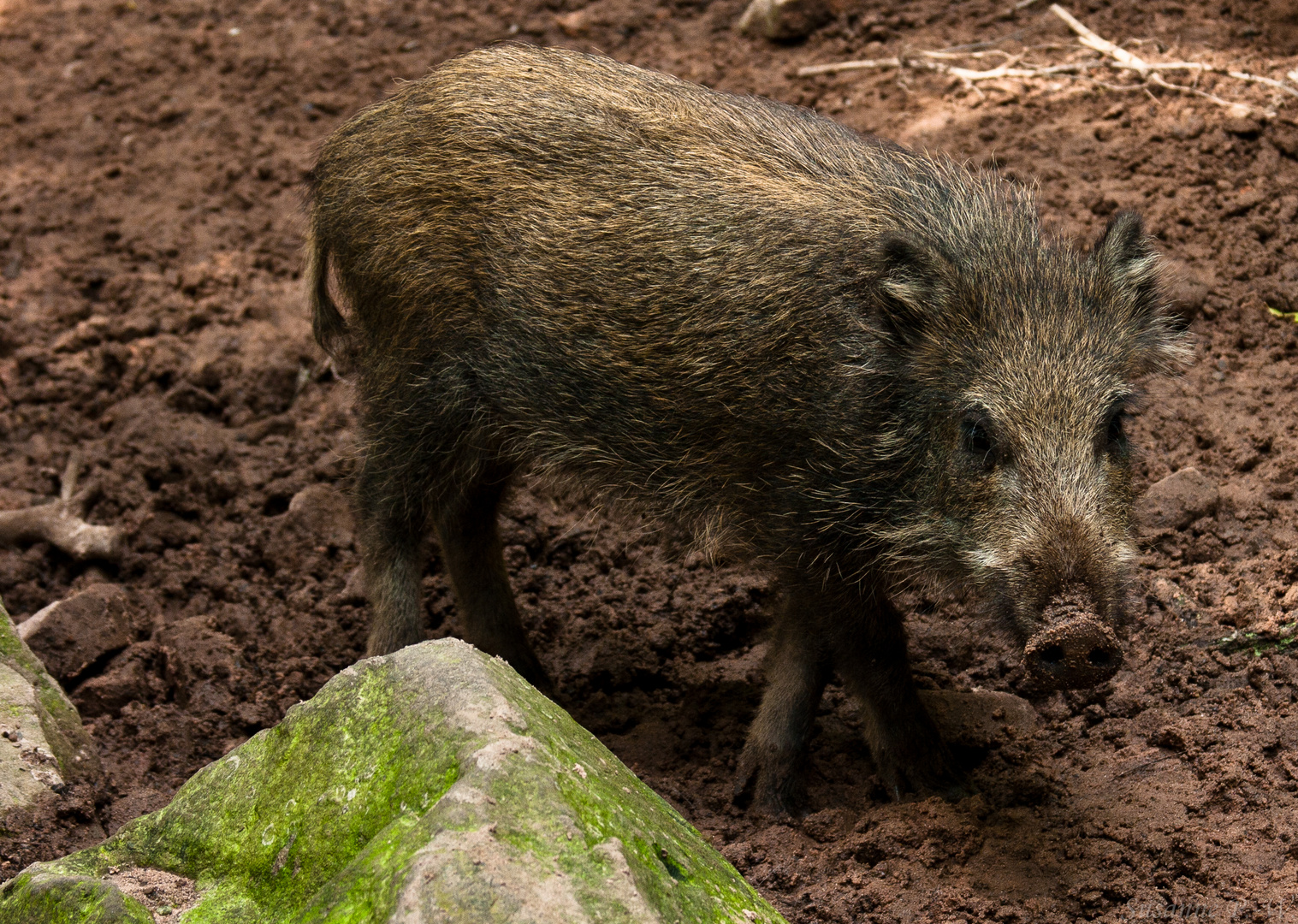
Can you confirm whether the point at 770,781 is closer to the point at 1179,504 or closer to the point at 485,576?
the point at 485,576

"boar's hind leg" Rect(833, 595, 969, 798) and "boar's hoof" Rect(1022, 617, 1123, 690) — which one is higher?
"boar's hoof" Rect(1022, 617, 1123, 690)

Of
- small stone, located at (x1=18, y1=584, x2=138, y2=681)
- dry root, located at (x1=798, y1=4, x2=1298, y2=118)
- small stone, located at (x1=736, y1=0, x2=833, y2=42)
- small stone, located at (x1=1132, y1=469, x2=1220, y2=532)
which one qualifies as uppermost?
small stone, located at (x1=736, y1=0, x2=833, y2=42)

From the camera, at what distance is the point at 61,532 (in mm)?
Answer: 6020

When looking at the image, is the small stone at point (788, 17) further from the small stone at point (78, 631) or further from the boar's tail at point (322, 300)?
the small stone at point (78, 631)

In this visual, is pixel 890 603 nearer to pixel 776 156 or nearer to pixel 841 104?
pixel 776 156

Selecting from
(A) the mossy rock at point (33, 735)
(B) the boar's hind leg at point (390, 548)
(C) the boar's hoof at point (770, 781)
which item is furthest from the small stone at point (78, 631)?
(C) the boar's hoof at point (770, 781)

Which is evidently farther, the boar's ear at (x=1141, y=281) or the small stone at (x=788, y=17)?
the small stone at (x=788, y=17)

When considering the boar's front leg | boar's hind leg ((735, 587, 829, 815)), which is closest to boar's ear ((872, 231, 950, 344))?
the boar's front leg

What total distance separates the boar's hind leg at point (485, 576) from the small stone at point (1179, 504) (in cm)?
243

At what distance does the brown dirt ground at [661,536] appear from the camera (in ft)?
13.5

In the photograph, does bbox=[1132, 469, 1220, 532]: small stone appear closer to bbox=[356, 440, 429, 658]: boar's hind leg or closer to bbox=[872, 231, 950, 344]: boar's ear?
bbox=[872, 231, 950, 344]: boar's ear

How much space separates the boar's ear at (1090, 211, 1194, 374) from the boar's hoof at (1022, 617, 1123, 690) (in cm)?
108

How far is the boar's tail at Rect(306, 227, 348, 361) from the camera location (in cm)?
540

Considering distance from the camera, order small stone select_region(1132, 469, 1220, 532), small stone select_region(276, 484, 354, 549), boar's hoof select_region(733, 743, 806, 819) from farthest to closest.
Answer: small stone select_region(276, 484, 354, 549)
small stone select_region(1132, 469, 1220, 532)
boar's hoof select_region(733, 743, 806, 819)
